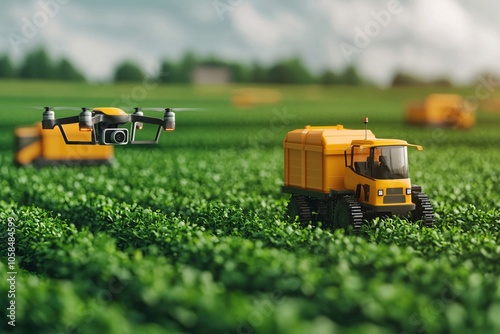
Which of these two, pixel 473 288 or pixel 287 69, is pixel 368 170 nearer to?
pixel 473 288

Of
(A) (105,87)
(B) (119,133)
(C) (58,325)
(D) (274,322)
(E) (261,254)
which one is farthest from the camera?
(A) (105,87)

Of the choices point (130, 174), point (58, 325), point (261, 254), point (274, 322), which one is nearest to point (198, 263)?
point (261, 254)

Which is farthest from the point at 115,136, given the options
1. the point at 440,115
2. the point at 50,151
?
the point at 440,115

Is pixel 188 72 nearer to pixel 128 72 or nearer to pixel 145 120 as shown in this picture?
pixel 128 72

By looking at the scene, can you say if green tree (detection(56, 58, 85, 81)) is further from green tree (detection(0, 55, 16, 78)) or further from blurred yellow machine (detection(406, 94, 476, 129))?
blurred yellow machine (detection(406, 94, 476, 129))

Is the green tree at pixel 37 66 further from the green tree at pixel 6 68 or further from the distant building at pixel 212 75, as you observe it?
the distant building at pixel 212 75

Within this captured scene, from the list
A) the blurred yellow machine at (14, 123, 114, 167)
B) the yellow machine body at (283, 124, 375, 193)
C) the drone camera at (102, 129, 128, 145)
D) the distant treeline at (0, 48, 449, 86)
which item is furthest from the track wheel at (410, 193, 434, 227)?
the distant treeline at (0, 48, 449, 86)

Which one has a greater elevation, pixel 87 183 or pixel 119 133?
pixel 119 133
